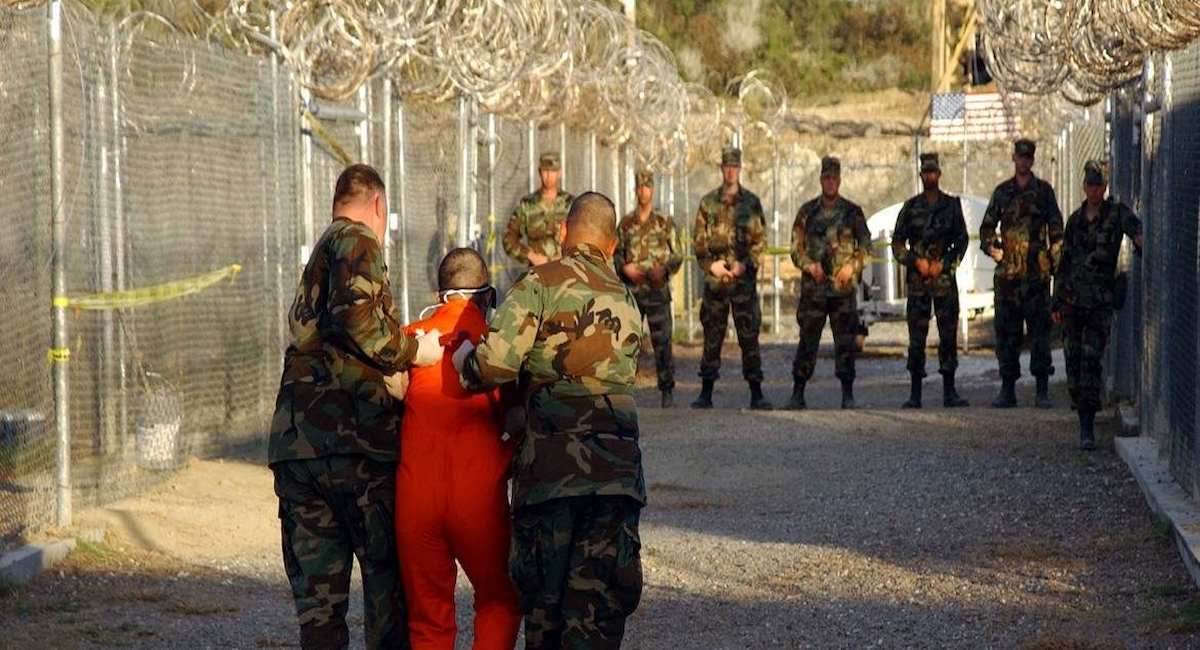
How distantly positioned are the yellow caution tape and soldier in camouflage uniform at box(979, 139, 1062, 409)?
664 cm

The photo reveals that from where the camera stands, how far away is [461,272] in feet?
18.9

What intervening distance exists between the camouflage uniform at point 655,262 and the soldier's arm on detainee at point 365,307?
1012 cm

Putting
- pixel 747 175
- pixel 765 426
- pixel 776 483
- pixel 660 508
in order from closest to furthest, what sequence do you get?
pixel 660 508 < pixel 776 483 < pixel 765 426 < pixel 747 175

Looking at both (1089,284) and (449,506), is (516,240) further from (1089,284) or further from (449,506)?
(449,506)

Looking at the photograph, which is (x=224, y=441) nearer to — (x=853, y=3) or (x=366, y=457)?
(x=366, y=457)

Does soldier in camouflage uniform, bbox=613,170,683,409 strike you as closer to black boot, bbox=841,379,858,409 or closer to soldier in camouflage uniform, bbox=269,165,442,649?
black boot, bbox=841,379,858,409

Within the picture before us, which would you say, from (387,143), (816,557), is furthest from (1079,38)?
(816,557)

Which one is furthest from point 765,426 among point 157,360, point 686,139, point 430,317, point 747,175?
point 747,175

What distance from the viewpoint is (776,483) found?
1159cm

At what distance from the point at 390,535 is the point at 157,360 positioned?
459 cm

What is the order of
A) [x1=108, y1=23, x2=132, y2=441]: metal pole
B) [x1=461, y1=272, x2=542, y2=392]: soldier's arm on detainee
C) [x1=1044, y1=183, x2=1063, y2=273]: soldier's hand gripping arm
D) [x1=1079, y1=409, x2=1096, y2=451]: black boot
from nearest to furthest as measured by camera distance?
[x1=461, y1=272, x2=542, y2=392]: soldier's arm on detainee < [x1=108, y1=23, x2=132, y2=441]: metal pole < [x1=1079, y1=409, x2=1096, y2=451]: black boot < [x1=1044, y1=183, x2=1063, y2=273]: soldier's hand gripping arm

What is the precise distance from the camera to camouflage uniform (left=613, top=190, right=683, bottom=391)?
15781 mm

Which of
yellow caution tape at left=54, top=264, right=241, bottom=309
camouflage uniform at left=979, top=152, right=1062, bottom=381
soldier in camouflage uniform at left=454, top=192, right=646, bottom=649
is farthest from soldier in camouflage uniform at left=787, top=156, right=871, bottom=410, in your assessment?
soldier in camouflage uniform at left=454, top=192, right=646, bottom=649

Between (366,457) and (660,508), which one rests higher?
(366,457)
